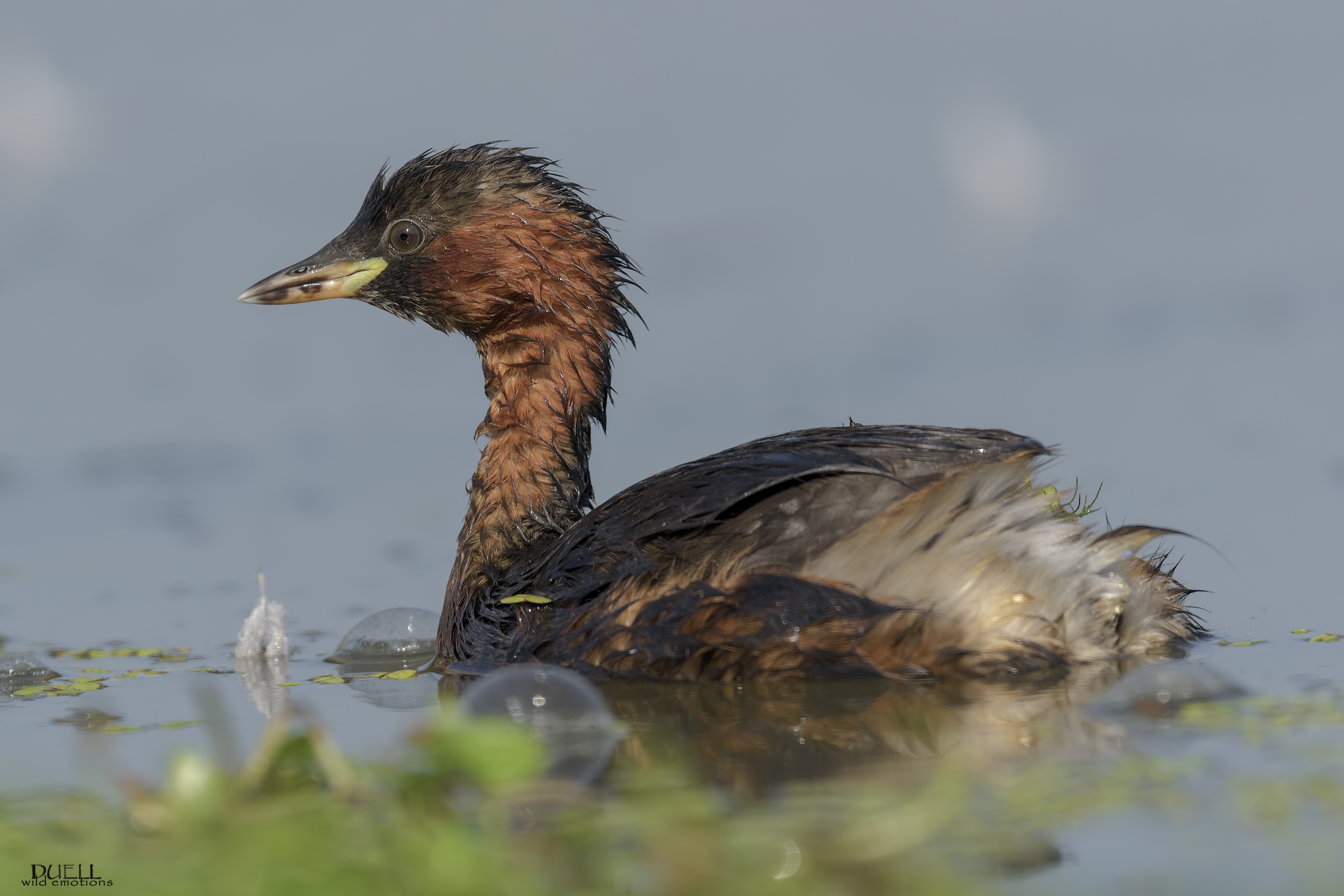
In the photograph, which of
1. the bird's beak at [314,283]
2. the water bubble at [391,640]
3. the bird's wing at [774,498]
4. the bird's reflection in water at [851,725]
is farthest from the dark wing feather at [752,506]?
the bird's beak at [314,283]

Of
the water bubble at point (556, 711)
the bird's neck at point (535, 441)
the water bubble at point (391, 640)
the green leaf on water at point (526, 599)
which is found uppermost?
the bird's neck at point (535, 441)

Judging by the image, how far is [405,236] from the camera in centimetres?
675

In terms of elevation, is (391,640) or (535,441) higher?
(535,441)

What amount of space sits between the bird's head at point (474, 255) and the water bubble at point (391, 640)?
4.10ft

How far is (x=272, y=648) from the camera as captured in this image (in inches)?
253

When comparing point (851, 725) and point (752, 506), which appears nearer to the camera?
point (851, 725)

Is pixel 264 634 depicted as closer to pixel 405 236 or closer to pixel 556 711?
pixel 405 236

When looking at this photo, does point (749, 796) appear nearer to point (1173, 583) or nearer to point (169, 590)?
point (1173, 583)

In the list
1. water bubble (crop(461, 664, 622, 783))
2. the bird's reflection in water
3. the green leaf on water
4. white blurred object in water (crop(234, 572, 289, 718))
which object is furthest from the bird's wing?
white blurred object in water (crop(234, 572, 289, 718))

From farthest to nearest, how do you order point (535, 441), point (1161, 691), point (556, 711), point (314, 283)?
point (314, 283), point (535, 441), point (1161, 691), point (556, 711)

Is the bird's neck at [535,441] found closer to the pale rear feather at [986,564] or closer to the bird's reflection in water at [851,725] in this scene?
the bird's reflection in water at [851,725]

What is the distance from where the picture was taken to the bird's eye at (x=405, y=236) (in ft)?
22.0

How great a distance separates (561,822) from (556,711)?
0.73m

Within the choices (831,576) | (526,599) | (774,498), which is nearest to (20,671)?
(526,599)
